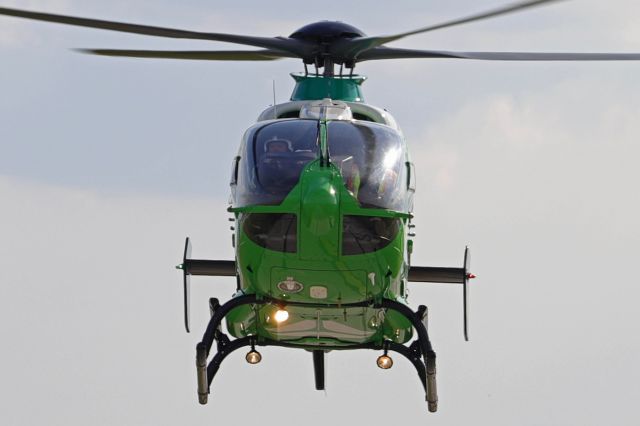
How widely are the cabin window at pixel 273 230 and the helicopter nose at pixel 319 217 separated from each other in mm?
292

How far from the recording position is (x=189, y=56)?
1114 inches

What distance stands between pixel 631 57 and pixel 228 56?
7.63m

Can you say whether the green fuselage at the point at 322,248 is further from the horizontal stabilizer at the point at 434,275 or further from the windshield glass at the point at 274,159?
the horizontal stabilizer at the point at 434,275

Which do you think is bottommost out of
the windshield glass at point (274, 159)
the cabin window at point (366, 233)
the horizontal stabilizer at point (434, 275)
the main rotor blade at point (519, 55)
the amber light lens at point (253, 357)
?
the amber light lens at point (253, 357)

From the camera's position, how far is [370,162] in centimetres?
2475

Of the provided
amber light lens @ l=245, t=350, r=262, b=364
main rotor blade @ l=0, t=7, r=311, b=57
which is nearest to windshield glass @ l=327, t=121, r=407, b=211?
main rotor blade @ l=0, t=7, r=311, b=57

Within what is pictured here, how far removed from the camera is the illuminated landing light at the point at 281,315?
83.0ft

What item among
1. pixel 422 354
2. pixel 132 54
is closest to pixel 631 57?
pixel 422 354

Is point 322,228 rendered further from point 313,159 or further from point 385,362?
point 385,362

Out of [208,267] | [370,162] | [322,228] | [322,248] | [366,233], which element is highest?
[370,162]

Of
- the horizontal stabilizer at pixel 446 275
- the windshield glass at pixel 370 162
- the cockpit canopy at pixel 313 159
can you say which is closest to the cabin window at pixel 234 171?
the cockpit canopy at pixel 313 159

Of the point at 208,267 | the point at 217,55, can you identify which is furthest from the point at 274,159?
the point at 208,267

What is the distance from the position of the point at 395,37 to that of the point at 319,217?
3.20 meters

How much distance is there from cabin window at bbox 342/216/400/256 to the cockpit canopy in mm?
264
